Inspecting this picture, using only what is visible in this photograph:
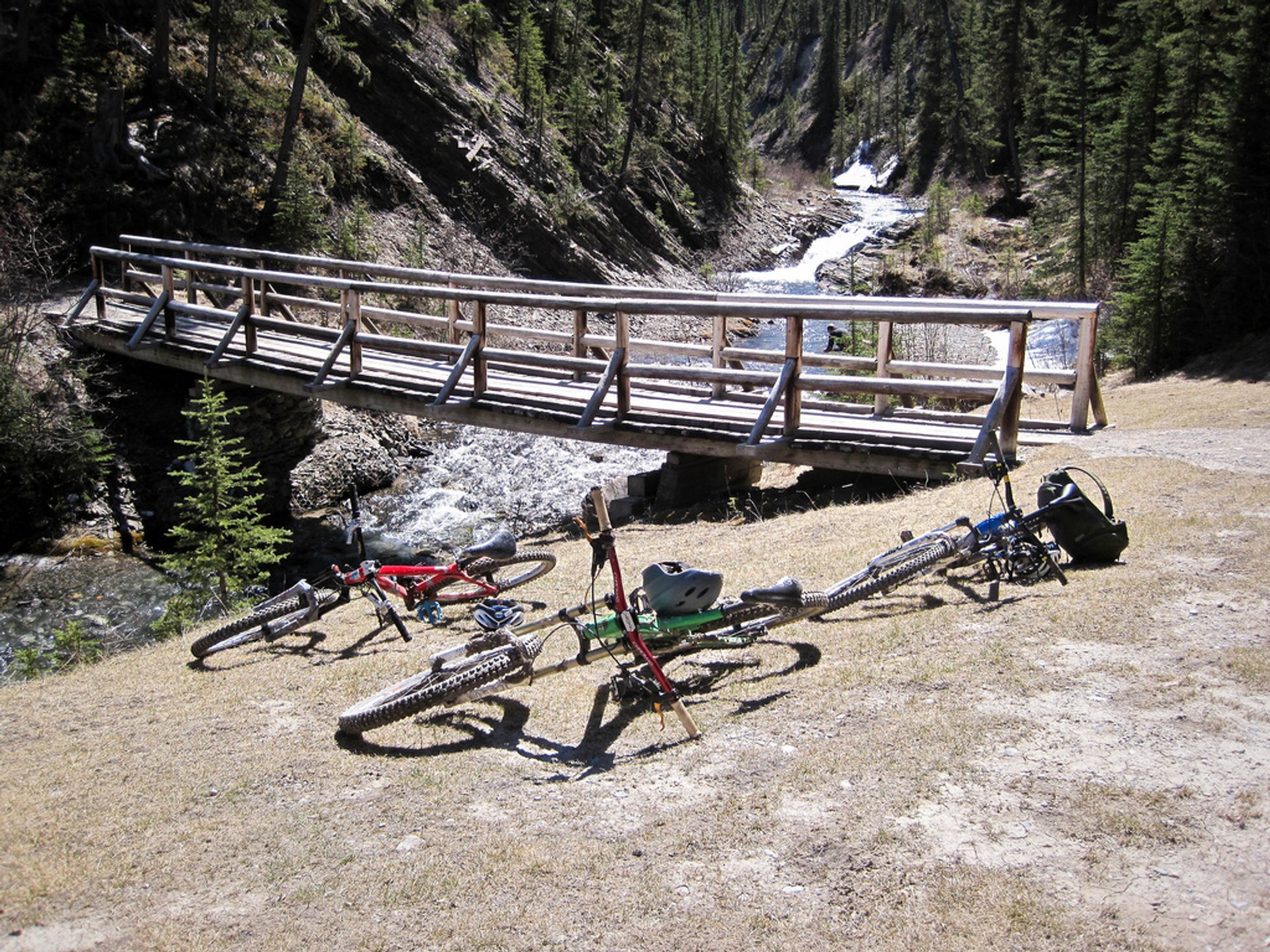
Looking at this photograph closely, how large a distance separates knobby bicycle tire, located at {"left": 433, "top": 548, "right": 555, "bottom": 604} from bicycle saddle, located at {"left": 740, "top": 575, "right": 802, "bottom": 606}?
2.68m

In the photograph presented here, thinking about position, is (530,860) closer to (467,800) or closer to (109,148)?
(467,800)

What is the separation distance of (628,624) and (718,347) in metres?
6.69

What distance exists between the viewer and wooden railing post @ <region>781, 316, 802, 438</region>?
9.27 metres

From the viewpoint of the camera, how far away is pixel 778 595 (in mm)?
5625

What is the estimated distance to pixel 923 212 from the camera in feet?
185

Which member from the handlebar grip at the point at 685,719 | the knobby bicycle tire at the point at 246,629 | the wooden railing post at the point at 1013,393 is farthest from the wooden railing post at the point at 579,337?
the handlebar grip at the point at 685,719

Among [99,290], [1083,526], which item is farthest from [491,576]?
[99,290]

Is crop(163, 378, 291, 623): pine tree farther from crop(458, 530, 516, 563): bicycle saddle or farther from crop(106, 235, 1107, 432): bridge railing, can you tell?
crop(458, 530, 516, 563): bicycle saddle

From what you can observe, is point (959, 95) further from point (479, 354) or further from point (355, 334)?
point (479, 354)

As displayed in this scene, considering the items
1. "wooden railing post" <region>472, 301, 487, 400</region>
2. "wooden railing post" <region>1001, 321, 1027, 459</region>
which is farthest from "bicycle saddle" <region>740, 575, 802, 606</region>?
"wooden railing post" <region>472, 301, 487, 400</region>

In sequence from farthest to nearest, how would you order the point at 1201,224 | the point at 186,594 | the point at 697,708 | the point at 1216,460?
the point at 1201,224
the point at 186,594
the point at 1216,460
the point at 697,708

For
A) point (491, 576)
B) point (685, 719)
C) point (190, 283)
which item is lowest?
point (491, 576)

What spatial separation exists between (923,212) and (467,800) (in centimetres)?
5674

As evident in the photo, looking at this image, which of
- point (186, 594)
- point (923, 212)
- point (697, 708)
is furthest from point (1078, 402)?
point (923, 212)
